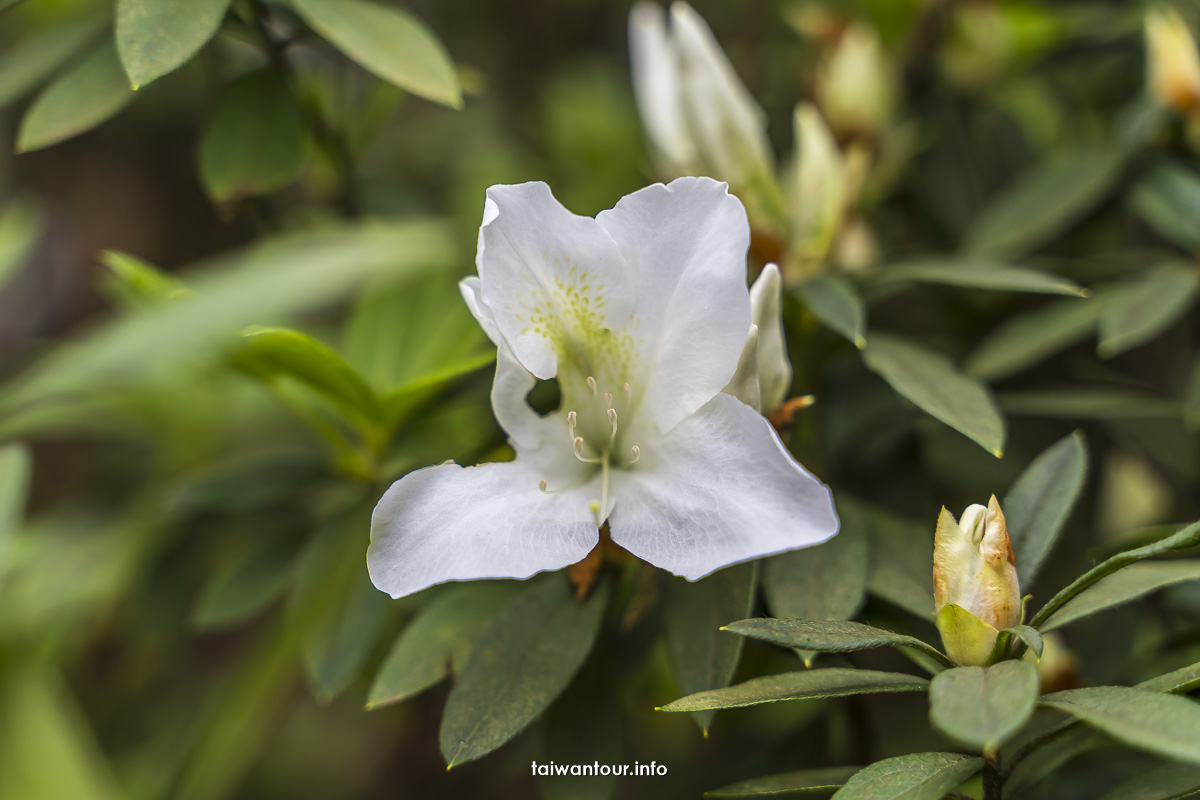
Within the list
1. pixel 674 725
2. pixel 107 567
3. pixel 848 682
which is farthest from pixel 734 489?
pixel 674 725

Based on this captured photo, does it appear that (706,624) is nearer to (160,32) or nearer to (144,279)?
(144,279)

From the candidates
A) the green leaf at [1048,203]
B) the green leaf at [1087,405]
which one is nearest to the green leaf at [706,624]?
the green leaf at [1087,405]

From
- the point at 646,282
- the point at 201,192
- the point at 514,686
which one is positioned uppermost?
the point at 646,282

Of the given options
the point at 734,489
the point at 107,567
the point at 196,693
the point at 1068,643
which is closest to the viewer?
the point at 734,489

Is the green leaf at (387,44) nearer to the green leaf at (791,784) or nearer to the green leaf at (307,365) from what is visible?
the green leaf at (307,365)

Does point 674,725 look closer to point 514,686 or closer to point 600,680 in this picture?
point 600,680

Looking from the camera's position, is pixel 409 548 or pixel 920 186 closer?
pixel 409 548

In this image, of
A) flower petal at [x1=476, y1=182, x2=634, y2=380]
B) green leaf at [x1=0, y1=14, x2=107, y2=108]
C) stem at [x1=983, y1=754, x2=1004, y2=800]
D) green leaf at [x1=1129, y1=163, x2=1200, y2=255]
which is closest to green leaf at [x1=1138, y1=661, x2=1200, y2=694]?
stem at [x1=983, y1=754, x2=1004, y2=800]

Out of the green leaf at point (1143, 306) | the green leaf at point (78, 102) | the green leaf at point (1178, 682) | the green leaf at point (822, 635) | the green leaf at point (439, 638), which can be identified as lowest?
the green leaf at point (439, 638)
